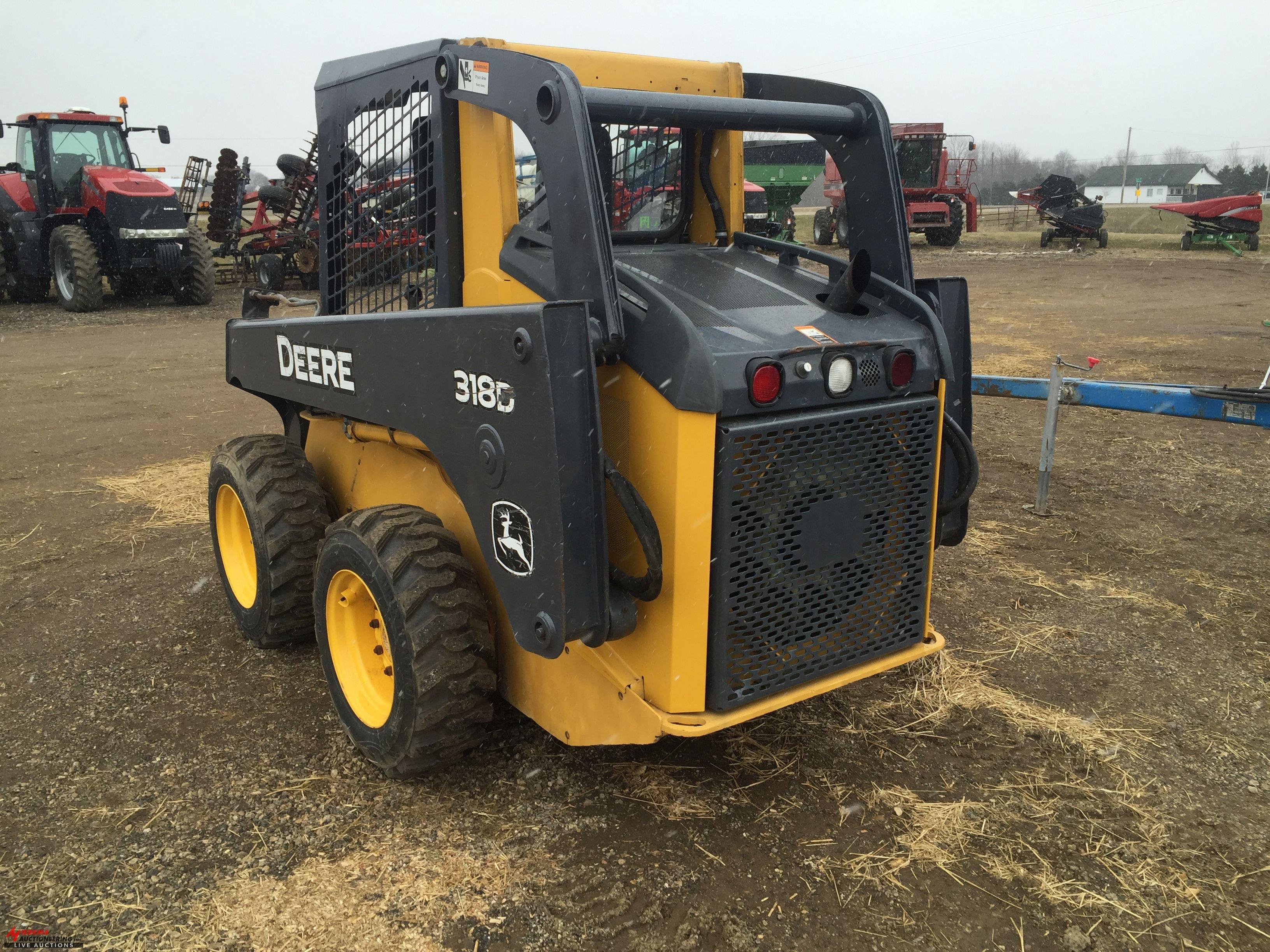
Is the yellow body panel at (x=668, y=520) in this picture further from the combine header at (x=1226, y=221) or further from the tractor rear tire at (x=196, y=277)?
the combine header at (x=1226, y=221)

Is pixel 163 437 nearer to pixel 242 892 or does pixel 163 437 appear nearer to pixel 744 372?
pixel 242 892

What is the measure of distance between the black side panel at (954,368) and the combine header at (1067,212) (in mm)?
23771

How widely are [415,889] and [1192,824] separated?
Answer: 7.26 feet

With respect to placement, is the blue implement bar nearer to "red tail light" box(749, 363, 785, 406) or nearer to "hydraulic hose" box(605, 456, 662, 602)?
"red tail light" box(749, 363, 785, 406)

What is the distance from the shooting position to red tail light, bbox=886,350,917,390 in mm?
2727

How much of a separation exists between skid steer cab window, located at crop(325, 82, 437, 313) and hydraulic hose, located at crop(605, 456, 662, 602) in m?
1.11

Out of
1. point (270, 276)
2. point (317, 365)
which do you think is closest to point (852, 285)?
point (317, 365)

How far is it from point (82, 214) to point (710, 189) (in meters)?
14.5

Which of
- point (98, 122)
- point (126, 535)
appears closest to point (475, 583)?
point (126, 535)

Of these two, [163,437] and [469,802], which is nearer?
[469,802]

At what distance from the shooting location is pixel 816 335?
2670 millimetres

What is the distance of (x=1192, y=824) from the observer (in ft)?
9.32

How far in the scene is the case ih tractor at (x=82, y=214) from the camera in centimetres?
1443

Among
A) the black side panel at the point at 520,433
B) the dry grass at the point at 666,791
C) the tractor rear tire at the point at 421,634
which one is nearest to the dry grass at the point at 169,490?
the tractor rear tire at the point at 421,634
